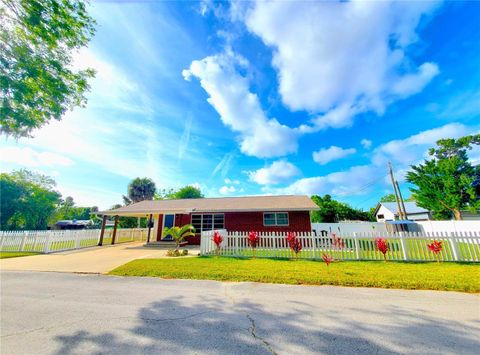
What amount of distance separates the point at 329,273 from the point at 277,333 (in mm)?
4121

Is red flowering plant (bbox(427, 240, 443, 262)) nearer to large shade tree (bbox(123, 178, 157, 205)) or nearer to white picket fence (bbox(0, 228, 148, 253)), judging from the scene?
white picket fence (bbox(0, 228, 148, 253))

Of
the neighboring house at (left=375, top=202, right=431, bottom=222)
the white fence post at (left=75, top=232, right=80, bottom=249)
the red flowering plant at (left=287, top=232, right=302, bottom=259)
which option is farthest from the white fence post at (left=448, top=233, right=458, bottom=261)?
the neighboring house at (left=375, top=202, right=431, bottom=222)

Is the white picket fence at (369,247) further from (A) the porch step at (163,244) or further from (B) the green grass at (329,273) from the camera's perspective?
(A) the porch step at (163,244)

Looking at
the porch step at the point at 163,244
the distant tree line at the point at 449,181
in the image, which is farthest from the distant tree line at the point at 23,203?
the distant tree line at the point at 449,181

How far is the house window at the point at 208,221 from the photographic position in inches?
620

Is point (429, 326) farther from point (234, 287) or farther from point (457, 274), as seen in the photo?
point (457, 274)

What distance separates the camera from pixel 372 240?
29.2 ft

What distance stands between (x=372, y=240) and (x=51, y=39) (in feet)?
48.4

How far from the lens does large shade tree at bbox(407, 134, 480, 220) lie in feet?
63.6

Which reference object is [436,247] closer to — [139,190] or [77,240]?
[77,240]

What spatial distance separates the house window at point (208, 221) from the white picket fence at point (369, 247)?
532 centimetres

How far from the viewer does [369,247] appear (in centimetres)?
873

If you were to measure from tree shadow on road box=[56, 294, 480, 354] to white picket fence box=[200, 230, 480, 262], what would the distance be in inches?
208

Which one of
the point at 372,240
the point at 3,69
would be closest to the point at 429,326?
the point at 372,240
